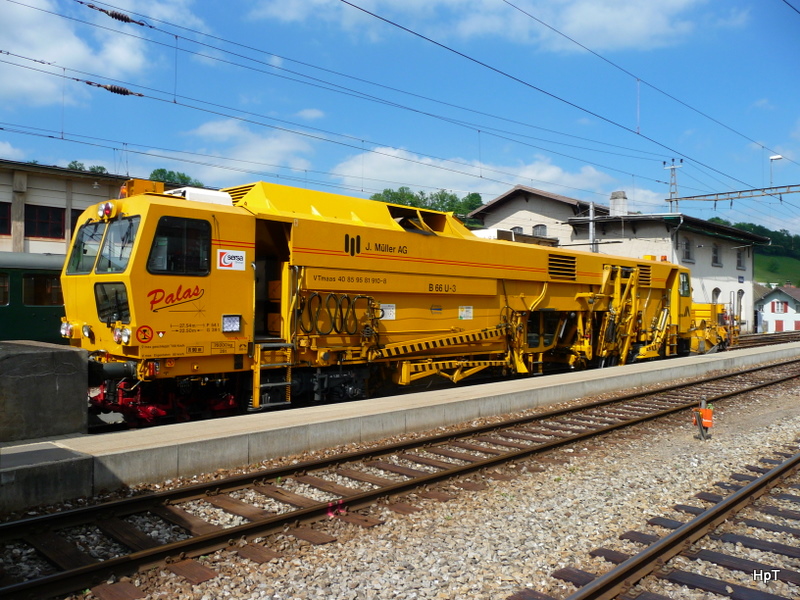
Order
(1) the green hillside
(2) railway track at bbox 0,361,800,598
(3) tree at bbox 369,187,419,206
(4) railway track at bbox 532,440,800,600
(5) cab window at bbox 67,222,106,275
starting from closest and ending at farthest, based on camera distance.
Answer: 1. (4) railway track at bbox 532,440,800,600
2. (2) railway track at bbox 0,361,800,598
3. (5) cab window at bbox 67,222,106,275
4. (3) tree at bbox 369,187,419,206
5. (1) the green hillside

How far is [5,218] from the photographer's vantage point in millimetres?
25906

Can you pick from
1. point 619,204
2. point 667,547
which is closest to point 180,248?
point 667,547

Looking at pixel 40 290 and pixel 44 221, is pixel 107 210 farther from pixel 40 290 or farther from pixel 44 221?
pixel 44 221

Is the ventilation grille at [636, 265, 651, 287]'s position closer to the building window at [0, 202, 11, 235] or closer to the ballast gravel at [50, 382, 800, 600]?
the ballast gravel at [50, 382, 800, 600]

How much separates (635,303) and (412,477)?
12.6m

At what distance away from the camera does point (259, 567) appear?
479 centimetres

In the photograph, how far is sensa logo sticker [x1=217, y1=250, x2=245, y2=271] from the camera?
29.0 ft

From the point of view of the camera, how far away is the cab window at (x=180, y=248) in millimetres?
8273

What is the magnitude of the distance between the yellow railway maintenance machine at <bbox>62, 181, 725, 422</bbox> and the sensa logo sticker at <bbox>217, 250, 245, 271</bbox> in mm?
20

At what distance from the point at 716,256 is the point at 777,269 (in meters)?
98.7

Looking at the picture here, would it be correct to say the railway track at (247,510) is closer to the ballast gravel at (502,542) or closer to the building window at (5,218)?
the ballast gravel at (502,542)

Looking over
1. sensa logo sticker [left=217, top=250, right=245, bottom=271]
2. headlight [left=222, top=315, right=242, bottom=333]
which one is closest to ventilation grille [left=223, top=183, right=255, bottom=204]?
sensa logo sticker [left=217, top=250, right=245, bottom=271]

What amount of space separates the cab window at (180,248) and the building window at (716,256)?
36.0 m

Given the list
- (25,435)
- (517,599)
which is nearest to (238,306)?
(25,435)
